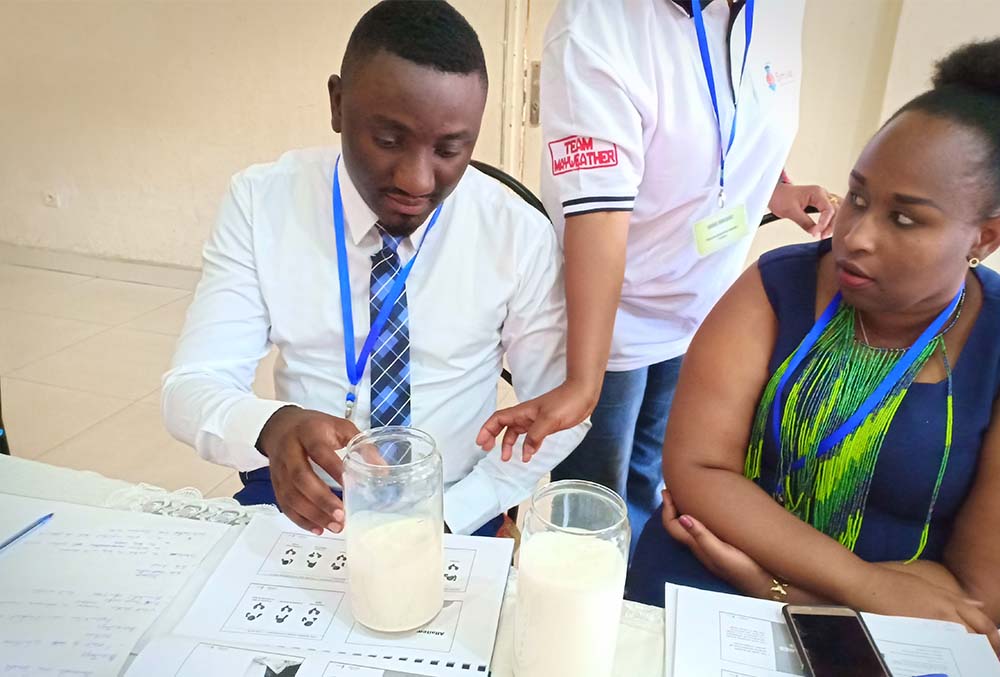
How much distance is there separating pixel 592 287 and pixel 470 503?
383 millimetres

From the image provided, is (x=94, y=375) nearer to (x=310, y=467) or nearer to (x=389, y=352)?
(x=389, y=352)

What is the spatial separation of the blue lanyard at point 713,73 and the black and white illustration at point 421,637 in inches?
36.6

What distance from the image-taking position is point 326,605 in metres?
0.75

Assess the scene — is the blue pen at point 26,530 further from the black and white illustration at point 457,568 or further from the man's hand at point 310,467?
the black and white illustration at point 457,568

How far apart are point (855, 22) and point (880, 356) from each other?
7.39ft

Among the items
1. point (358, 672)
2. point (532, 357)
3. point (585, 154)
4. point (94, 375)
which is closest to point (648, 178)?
point (585, 154)

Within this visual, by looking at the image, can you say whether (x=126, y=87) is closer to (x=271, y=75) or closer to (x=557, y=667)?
(x=271, y=75)

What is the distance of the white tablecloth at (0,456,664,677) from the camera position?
708 millimetres

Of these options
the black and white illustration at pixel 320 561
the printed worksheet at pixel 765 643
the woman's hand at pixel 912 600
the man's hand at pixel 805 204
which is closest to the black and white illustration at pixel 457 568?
the black and white illustration at pixel 320 561

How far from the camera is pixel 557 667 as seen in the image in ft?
2.13

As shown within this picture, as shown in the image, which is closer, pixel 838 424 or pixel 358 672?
pixel 358 672

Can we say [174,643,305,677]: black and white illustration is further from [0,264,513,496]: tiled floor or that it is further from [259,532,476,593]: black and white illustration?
[0,264,513,496]: tiled floor

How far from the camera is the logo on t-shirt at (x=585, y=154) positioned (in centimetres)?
117

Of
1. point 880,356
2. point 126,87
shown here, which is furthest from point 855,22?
point 126,87
